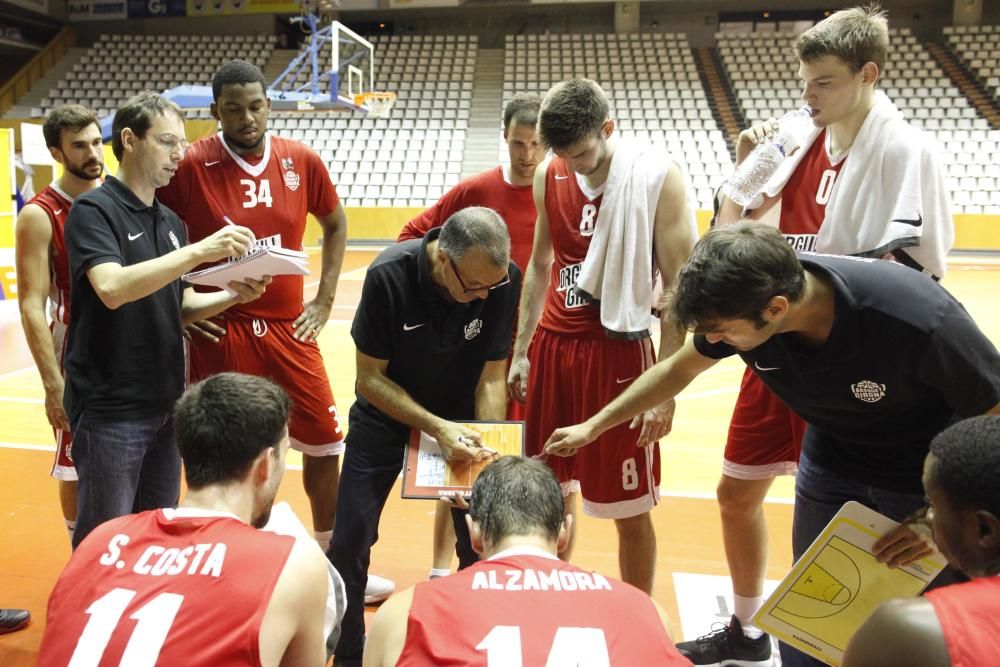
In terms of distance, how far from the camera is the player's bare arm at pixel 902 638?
129 centimetres

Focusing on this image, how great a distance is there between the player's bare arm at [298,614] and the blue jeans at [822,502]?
1501 millimetres

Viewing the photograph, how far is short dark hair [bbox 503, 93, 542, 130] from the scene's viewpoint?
368 centimetres

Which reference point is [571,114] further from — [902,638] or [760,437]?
[902,638]

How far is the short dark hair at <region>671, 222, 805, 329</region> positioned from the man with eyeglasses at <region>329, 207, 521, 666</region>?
0.99 metres

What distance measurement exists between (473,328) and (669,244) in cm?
82

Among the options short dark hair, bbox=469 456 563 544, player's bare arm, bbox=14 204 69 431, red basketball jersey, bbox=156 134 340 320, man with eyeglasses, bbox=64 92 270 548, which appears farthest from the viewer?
red basketball jersey, bbox=156 134 340 320

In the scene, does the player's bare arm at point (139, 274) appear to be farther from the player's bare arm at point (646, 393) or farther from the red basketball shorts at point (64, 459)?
the player's bare arm at point (646, 393)

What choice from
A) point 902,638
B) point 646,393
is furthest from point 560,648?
point 646,393

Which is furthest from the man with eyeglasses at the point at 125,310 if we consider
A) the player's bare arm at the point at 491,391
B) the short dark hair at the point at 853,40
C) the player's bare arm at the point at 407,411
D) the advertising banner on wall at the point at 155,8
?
the advertising banner on wall at the point at 155,8

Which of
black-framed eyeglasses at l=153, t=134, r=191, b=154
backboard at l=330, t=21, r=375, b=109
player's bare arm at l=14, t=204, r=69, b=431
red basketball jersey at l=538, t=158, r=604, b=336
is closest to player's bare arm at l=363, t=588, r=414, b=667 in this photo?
red basketball jersey at l=538, t=158, r=604, b=336

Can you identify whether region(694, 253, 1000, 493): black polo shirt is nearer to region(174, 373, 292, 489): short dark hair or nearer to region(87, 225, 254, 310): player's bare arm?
region(174, 373, 292, 489): short dark hair

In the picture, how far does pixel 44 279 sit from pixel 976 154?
67.6 feet

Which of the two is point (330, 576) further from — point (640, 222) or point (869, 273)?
point (640, 222)

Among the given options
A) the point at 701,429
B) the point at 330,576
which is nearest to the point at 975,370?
the point at 330,576
